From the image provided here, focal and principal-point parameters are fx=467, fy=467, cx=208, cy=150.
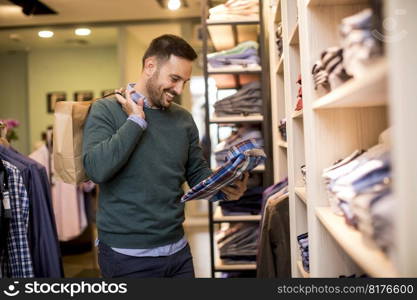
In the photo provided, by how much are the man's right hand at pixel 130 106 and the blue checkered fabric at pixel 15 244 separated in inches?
26.4

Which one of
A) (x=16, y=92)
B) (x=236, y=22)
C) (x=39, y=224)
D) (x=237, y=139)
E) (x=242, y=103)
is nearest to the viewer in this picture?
(x=39, y=224)

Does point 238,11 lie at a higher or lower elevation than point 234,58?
higher

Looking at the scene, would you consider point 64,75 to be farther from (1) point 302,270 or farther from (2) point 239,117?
(1) point 302,270

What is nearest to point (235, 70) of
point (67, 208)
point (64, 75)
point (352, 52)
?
point (352, 52)

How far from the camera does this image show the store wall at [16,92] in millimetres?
6871

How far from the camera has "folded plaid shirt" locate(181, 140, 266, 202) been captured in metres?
1.56

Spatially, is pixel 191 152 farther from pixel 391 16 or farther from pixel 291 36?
pixel 391 16

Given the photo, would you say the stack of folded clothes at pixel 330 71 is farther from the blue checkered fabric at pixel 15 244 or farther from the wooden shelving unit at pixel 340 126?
the blue checkered fabric at pixel 15 244

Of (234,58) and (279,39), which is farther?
(234,58)

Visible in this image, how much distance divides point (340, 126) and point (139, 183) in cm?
76

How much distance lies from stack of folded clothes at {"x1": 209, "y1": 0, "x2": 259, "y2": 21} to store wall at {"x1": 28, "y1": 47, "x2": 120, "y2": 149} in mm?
4392

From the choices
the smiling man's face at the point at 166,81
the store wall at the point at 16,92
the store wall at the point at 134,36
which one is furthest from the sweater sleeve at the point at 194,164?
the store wall at the point at 16,92

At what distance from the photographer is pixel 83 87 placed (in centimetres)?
698

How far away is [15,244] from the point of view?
2.02 m
